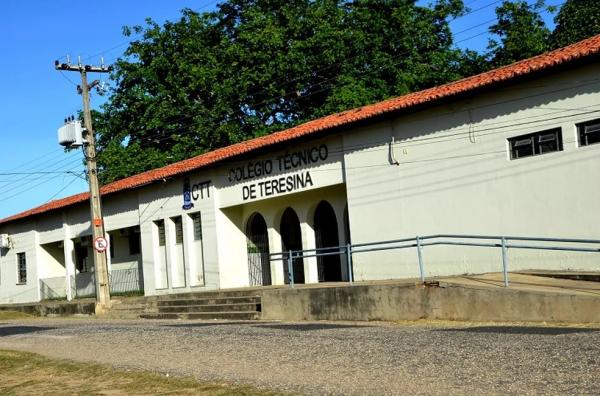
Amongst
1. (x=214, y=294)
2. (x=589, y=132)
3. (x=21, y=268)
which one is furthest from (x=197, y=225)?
(x=21, y=268)

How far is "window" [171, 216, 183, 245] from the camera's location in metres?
27.2

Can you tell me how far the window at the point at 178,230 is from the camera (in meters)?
27.2

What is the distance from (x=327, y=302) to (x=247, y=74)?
20.3 m

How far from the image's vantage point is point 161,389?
8812mm

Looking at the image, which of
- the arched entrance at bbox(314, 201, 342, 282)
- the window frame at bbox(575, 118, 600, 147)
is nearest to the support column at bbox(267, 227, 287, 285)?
the arched entrance at bbox(314, 201, 342, 282)

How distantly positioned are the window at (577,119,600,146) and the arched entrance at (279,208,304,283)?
10.4 m

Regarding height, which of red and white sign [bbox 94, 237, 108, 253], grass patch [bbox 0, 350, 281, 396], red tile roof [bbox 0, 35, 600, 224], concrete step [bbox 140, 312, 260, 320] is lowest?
concrete step [bbox 140, 312, 260, 320]

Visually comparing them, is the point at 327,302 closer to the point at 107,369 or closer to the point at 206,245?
the point at 107,369

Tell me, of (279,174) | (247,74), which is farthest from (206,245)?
(247,74)

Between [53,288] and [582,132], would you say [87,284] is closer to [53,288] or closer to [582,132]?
[53,288]

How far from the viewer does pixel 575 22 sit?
103ft

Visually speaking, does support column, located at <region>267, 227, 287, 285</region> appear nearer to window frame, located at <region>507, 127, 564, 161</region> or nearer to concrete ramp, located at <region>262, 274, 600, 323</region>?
concrete ramp, located at <region>262, 274, 600, 323</region>

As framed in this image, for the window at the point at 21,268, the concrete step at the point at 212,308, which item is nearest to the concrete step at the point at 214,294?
the concrete step at the point at 212,308

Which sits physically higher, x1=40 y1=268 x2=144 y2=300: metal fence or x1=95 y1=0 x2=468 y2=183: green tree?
x1=95 y1=0 x2=468 y2=183: green tree
